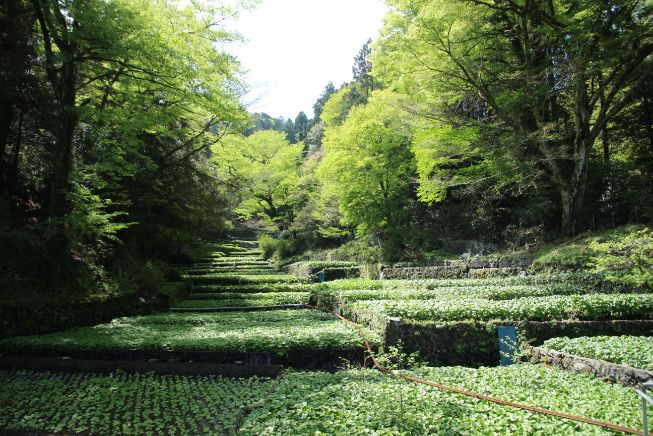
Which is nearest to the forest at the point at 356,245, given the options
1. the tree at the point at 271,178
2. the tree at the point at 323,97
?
the tree at the point at 271,178

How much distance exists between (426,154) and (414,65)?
3.35 meters

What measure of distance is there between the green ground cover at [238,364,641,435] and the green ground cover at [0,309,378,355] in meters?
1.48

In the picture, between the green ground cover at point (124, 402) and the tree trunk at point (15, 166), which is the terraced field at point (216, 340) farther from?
the tree trunk at point (15, 166)

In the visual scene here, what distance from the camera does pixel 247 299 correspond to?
14.0m

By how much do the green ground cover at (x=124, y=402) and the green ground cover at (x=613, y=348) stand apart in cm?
432

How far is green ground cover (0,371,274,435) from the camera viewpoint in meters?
4.04

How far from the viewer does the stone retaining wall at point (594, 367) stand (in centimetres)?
416

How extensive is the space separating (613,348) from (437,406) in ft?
10.1

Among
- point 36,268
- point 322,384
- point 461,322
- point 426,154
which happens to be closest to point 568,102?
point 426,154

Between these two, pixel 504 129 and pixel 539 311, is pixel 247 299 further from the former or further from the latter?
pixel 504 129

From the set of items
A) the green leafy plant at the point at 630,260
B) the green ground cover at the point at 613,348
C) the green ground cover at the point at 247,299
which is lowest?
the green ground cover at the point at 247,299

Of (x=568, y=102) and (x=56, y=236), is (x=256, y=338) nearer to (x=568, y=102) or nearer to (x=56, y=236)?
(x=56, y=236)

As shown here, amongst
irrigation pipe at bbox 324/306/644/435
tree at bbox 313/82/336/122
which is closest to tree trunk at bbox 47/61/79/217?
irrigation pipe at bbox 324/306/644/435

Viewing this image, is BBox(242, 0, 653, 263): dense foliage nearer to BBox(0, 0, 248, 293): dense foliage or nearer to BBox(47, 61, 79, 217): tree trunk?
BBox(0, 0, 248, 293): dense foliage
